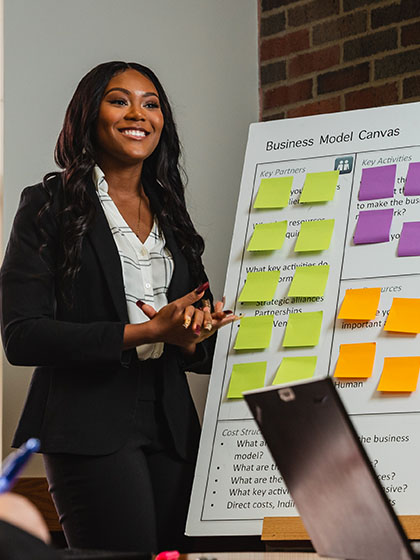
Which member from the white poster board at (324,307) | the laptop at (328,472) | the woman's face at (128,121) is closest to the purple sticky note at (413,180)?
the white poster board at (324,307)

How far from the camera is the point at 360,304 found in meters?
2.37

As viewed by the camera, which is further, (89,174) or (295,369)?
(295,369)

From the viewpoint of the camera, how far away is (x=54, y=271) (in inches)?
83.9

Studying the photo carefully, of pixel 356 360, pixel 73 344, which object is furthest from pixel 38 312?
pixel 356 360

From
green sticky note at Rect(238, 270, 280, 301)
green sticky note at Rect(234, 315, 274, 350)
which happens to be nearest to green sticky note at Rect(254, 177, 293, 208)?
green sticky note at Rect(238, 270, 280, 301)

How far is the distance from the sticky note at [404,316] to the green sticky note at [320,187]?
14.6 inches

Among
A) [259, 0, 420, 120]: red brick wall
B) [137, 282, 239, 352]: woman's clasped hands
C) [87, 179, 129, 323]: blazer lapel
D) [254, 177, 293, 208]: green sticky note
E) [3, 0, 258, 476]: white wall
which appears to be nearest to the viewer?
[137, 282, 239, 352]: woman's clasped hands

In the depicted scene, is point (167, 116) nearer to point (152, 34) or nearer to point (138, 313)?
point (138, 313)

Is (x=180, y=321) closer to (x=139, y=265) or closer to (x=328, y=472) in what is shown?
(x=139, y=265)

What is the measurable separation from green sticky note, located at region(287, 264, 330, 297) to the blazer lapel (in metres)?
0.51

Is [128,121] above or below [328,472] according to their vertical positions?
above

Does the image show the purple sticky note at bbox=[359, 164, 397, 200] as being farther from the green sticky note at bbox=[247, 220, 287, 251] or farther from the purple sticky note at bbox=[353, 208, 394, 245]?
the green sticky note at bbox=[247, 220, 287, 251]

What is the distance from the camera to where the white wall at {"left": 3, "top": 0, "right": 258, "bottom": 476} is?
2951mm

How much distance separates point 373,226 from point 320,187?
204mm
